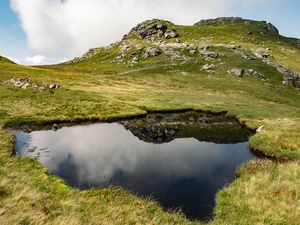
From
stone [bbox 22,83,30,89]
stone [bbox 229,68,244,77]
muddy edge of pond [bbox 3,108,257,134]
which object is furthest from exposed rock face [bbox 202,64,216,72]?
stone [bbox 22,83,30,89]

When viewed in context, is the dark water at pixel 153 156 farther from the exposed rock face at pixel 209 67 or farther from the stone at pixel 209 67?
the stone at pixel 209 67

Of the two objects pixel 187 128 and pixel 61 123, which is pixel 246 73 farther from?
pixel 61 123

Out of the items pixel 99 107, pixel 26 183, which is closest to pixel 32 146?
pixel 26 183

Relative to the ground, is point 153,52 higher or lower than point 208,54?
higher

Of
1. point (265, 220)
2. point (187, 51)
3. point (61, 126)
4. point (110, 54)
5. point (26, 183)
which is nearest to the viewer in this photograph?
point (265, 220)

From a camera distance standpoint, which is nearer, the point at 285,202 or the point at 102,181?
the point at 285,202

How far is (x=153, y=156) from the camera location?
3725cm

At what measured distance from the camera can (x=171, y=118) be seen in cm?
6228

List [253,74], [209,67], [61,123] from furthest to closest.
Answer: [209,67] < [253,74] < [61,123]

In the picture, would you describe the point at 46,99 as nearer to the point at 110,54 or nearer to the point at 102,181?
the point at 102,181

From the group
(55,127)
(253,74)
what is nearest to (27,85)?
(55,127)

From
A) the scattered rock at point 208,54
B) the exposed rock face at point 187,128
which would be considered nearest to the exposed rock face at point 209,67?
the scattered rock at point 208,54

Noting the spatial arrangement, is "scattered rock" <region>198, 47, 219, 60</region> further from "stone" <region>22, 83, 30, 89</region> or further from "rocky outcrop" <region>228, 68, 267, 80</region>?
"stone" <region>22, 83, 30, 89</region>

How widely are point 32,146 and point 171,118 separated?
2918 centimetres
